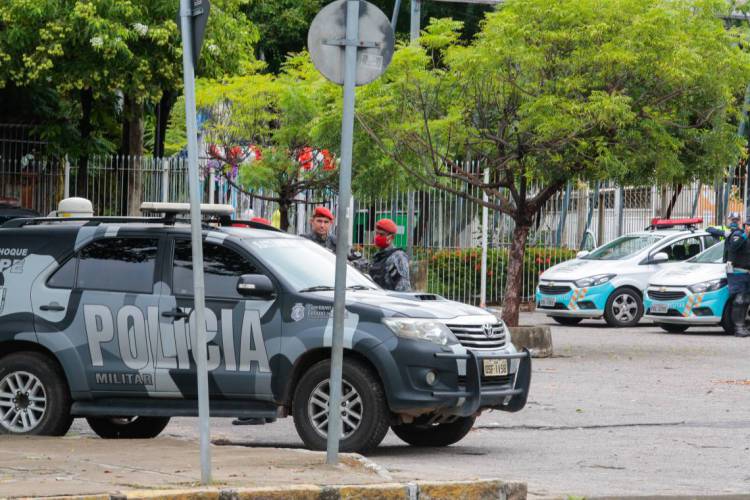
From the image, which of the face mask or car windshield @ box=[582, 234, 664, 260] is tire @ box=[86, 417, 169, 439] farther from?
car windshield @ box=[582, 234, 664, 260]

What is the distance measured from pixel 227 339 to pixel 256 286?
1.51ft

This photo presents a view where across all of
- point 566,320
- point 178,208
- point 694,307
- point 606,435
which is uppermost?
point 178,208

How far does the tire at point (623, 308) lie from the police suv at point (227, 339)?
15.8 meters

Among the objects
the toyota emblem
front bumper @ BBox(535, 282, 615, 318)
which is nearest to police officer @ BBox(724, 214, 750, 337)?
front bumper @ BBox(535, 282, 615, 318)

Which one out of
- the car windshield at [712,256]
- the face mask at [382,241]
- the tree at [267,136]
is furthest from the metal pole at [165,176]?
the face mask at [382,241]

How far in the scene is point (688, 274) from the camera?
26.0 metres

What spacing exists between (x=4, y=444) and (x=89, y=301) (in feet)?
4.78

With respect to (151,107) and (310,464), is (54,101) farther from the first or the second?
(310,464)

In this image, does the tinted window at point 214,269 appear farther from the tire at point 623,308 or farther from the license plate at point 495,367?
the tire at point 623,308

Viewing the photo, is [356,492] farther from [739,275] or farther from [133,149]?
[133,149]

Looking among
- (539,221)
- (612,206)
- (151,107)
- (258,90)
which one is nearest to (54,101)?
(151,107)

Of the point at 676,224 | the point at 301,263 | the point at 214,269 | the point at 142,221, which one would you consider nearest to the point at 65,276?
the point at 142,221

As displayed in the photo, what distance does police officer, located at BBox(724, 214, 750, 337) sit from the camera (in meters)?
25.1

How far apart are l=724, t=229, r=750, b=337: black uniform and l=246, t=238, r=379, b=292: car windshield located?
1428 centimetres
